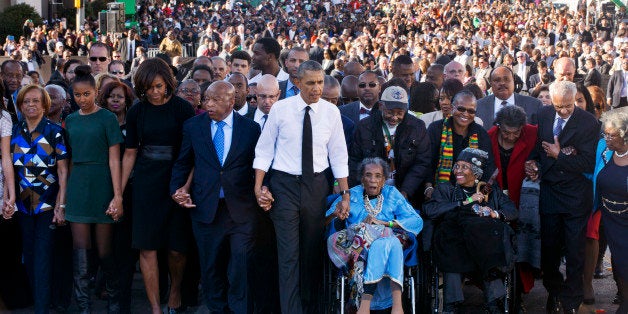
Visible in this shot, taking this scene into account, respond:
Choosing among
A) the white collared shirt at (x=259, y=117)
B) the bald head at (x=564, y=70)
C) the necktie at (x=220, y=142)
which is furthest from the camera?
the bald head at (x=564, y=70)

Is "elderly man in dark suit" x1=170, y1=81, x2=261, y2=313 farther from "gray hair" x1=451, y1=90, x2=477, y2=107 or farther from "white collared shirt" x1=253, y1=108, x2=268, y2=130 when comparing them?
"gray hair" x1=451, y1=90, x2=477, y2=107

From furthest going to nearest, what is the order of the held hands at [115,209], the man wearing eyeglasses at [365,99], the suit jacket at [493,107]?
the suit jacket at [493,107] → the man wearing eyeglasses at [365,99] → the held hands at [115,209]

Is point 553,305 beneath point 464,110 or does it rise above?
beneath

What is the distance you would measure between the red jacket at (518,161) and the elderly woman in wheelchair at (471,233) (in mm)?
573

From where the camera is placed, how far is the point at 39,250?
7926 mm

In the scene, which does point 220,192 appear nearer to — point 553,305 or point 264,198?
point 264,198

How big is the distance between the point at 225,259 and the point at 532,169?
2.77m

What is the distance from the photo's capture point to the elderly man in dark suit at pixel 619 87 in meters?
19.8

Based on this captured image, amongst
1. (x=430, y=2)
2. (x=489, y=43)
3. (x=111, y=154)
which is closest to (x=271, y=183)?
(x=111, y=154)

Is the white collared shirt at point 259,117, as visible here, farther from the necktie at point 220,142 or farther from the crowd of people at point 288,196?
the necktie at point 220,142

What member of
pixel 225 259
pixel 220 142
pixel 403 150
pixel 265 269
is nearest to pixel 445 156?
pixel 403 150

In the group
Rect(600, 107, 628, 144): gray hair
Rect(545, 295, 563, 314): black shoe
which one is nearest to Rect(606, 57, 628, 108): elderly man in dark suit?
Rect(545, 295, 563, 314): black shoe

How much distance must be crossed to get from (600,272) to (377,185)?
3.43 metres

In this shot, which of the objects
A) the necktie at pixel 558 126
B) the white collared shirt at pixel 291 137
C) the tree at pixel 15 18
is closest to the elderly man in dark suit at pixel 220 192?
the white collared shirt at pixel 291 137
